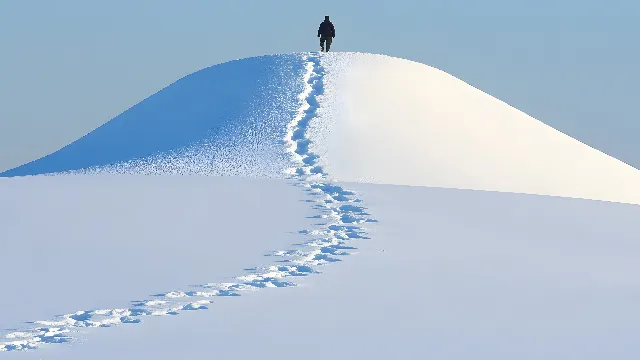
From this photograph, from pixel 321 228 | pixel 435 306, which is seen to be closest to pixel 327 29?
pixel 321 228

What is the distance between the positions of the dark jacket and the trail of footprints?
5213mm

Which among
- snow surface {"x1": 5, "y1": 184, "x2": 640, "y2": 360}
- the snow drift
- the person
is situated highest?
the person

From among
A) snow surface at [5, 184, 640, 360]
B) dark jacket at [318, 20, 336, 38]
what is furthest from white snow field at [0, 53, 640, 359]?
dark jacket at [318, 20, 336, 38]

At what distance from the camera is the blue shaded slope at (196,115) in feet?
85.3

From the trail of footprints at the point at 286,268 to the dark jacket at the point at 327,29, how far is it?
5213 mm

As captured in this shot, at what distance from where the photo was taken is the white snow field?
11250 millimetres

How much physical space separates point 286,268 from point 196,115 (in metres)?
14.0

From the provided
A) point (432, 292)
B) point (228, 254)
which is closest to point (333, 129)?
point (228, 254)

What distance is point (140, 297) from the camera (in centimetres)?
1258

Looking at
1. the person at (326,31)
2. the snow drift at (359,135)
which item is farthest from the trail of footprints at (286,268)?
the person at (326,31)

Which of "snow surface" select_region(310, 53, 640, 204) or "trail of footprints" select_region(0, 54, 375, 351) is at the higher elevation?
"snow surface" select_region(310, 53, 640, 204)

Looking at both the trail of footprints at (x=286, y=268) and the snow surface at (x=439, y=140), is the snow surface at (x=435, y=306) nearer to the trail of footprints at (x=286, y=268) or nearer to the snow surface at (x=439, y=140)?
the trail of footprints at (x=286, y=268)

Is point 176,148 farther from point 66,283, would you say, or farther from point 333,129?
point 66,283

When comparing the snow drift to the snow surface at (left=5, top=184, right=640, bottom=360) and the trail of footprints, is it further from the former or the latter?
the snow surface at (left=5, top=184, right=640, bottom=360)
